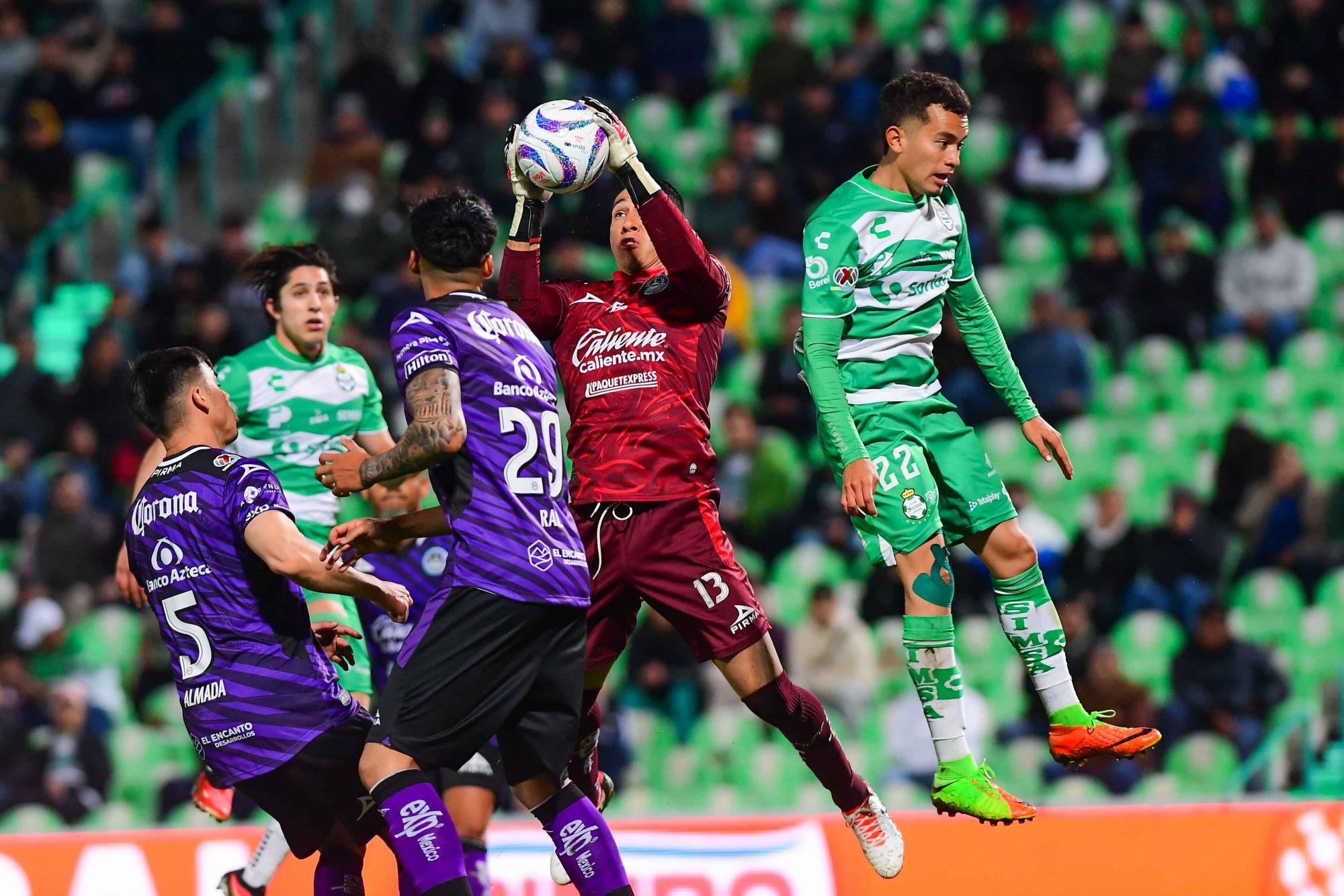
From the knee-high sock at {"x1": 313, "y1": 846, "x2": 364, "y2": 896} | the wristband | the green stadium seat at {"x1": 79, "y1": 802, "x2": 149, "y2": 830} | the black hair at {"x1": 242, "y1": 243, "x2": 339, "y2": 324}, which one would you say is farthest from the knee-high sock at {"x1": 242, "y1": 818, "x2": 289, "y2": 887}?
the green stadium seat at {"x1": 79, "y1": 802, "x2": 149, "y2": 830}

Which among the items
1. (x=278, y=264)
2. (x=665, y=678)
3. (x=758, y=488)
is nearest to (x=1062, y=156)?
(x=758, y=488)

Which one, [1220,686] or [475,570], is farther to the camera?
[1220,686]

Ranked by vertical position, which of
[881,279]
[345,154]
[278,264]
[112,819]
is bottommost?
[112,819]

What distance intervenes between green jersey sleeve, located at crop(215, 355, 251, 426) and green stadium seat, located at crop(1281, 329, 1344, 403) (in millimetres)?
8546

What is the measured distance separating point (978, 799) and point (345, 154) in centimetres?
1040

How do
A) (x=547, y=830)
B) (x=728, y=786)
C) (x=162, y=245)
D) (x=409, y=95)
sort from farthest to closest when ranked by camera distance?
(x=409, y=95), (x=162, y=245), (x=728, y=786), (x=547, y=830)

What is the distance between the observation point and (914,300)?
21.6 ft

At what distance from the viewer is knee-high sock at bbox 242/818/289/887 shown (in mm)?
7422

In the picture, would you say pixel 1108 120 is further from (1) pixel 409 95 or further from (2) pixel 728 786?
(2) pixel 728 786

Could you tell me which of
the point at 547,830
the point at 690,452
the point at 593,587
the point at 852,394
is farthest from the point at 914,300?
the point at 547,830

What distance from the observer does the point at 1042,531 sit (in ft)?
39.6

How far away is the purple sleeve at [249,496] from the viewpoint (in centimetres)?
583

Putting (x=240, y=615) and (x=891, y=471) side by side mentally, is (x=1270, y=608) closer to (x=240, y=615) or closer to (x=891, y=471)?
(x=891, y=471)

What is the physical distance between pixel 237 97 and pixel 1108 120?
7791 mm
